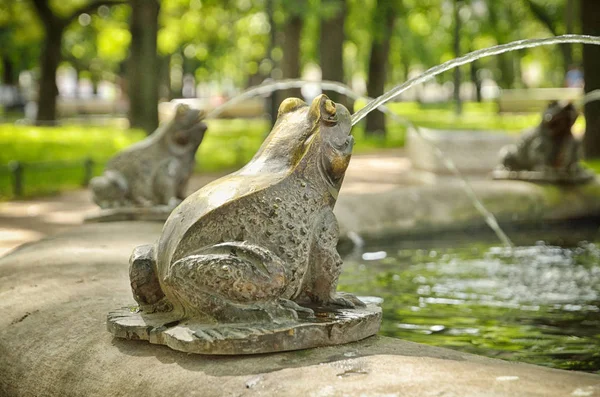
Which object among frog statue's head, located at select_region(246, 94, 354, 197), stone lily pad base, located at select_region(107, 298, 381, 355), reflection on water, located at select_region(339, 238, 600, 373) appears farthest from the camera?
reflection on water, located at select_region(339, 238, 600, 373)

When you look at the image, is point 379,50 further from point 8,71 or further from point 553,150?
point 8,71

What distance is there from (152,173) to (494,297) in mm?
3746

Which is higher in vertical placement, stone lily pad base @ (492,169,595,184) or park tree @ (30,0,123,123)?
park tree @ (30,0,123,123)

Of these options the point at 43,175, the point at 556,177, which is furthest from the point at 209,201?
the point at 43,175

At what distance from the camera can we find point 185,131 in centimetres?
960

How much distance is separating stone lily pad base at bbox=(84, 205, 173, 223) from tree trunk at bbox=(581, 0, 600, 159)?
1241 cm

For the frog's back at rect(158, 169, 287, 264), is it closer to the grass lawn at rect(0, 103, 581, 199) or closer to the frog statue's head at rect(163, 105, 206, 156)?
the frog statue's head at rect(163, 105, 206, 156)

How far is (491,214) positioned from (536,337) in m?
5.28

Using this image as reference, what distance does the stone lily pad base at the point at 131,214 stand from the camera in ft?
31.6

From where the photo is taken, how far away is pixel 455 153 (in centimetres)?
1747

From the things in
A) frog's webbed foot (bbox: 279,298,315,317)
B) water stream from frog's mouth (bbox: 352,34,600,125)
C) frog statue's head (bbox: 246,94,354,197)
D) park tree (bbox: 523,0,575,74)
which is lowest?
frog's webbed foot (bbox: 279,298,315,317)

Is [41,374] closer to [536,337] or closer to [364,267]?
[536,337]

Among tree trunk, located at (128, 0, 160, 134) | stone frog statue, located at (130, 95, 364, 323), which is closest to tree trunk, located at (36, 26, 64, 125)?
tree trunk, located at (128, 0, 160, 134)

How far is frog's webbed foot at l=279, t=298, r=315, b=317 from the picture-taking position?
179 inches
